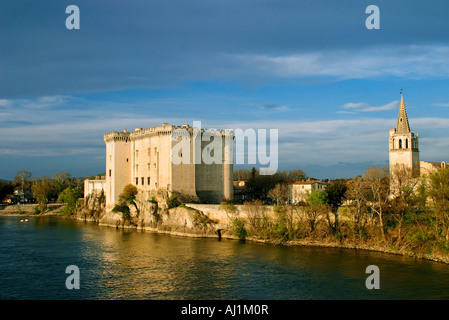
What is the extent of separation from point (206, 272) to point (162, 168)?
72.5 ft

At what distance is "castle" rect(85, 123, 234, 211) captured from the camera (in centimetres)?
4209

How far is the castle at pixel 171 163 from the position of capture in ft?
138

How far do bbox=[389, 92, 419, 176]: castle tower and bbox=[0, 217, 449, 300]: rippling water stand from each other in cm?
1332

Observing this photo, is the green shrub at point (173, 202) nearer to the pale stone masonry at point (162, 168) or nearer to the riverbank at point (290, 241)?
the riverbank at point (290, 241)

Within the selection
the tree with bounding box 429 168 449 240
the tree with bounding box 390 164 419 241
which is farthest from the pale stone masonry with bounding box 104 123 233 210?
the tree with bounding box 429 168 449 240

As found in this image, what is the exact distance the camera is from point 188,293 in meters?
18.6

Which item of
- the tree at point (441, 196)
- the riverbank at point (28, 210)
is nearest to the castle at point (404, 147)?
the tree at point (441, 196)

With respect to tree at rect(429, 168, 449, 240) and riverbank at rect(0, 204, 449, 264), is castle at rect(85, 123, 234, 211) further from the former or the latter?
tree at rect(429, 168, 449, 240)

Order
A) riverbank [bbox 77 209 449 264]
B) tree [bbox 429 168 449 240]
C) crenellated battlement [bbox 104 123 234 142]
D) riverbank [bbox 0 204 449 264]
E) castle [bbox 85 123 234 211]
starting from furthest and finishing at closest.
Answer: crenellated battlement [bbox 104 123 234 142] < castle [bbox 85 123 234 211] < riverbank [bbox 0 204 449 264] < riverbank [bbox 77 209 449 264] < tree [bbox 429 168 449 240]

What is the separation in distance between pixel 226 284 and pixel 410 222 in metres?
14.6

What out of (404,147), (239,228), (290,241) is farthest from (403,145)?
(239,228)

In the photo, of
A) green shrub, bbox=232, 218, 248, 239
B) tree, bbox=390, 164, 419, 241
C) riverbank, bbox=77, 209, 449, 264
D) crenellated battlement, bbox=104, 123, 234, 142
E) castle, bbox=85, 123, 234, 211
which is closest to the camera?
riverbank, bbox=77, 209, 449, 264

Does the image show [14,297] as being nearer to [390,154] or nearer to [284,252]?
[284,252]

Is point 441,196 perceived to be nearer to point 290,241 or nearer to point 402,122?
point 290,241
